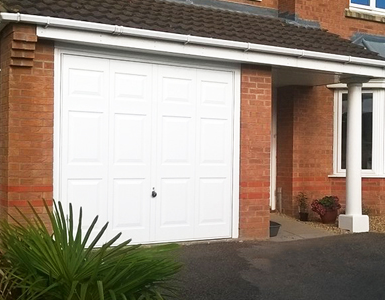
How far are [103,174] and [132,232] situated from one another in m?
0.90

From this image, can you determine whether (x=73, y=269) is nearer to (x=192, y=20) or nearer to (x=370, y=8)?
(x=192, y=20)

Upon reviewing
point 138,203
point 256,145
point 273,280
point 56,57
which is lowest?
point 273,280

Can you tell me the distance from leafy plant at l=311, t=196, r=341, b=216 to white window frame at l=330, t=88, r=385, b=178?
0.93m

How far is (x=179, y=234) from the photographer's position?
27.6 feet

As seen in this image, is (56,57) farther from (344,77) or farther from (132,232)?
(344,77)

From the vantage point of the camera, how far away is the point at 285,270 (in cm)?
725


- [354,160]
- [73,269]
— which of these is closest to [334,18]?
[354,160]

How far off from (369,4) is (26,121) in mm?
8718

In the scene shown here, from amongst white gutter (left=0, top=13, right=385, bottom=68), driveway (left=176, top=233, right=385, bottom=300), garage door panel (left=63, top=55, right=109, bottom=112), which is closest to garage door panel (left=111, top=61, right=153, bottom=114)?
garage door panel (left=63, top=55, right=109, bottom=112)

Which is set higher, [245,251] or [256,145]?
[256,145]

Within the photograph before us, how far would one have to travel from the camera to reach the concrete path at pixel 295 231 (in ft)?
31.1

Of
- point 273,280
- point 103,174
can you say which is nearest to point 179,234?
point 103,174

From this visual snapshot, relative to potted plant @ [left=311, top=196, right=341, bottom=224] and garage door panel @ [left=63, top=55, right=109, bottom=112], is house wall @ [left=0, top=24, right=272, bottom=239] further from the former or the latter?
potted plant @ [left=311, top=196, right=341, bottom=224]

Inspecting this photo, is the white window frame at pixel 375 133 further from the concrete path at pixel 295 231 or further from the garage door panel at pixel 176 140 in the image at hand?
the garage door panel at pixel 176 140
